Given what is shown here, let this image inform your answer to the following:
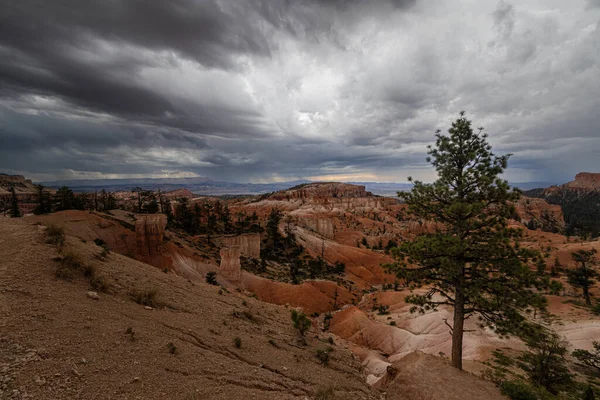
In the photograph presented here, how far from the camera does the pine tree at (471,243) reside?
1116 centimetres

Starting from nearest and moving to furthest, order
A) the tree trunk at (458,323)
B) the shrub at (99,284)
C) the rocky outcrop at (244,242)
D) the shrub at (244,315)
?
the shrub at (99,284) → the tree trunk at (458,323) → the shrub at (244,315) → the rocky outcrop at (244,242)

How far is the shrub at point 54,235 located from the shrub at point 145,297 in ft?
14.6

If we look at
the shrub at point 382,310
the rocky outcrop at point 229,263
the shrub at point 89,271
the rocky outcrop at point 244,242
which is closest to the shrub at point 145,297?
the shrub at point 89,271

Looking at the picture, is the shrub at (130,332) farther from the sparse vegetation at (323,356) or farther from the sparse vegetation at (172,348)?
the sparse vegetation at (323,356)

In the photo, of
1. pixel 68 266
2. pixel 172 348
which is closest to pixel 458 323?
pixel 172 348

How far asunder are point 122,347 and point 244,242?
165 feet

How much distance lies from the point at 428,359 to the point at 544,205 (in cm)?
19693

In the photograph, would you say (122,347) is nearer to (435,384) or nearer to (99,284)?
(99,284)

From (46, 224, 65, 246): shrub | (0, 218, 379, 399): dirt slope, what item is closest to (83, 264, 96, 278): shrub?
(0, 218, 379, 399): dirt slope

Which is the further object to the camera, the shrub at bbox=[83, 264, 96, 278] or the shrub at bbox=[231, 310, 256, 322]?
the shrub at bbox=[231, 310, 256, 322]

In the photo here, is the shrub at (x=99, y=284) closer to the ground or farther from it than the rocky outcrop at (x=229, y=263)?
farther from it

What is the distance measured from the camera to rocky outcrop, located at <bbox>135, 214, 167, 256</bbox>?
110 ft

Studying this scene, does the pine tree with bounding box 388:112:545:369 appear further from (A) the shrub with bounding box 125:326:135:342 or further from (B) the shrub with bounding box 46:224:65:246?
(B) the shrub with bounding box 46:224:65:246

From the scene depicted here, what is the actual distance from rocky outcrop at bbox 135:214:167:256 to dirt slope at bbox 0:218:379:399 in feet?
64.9
